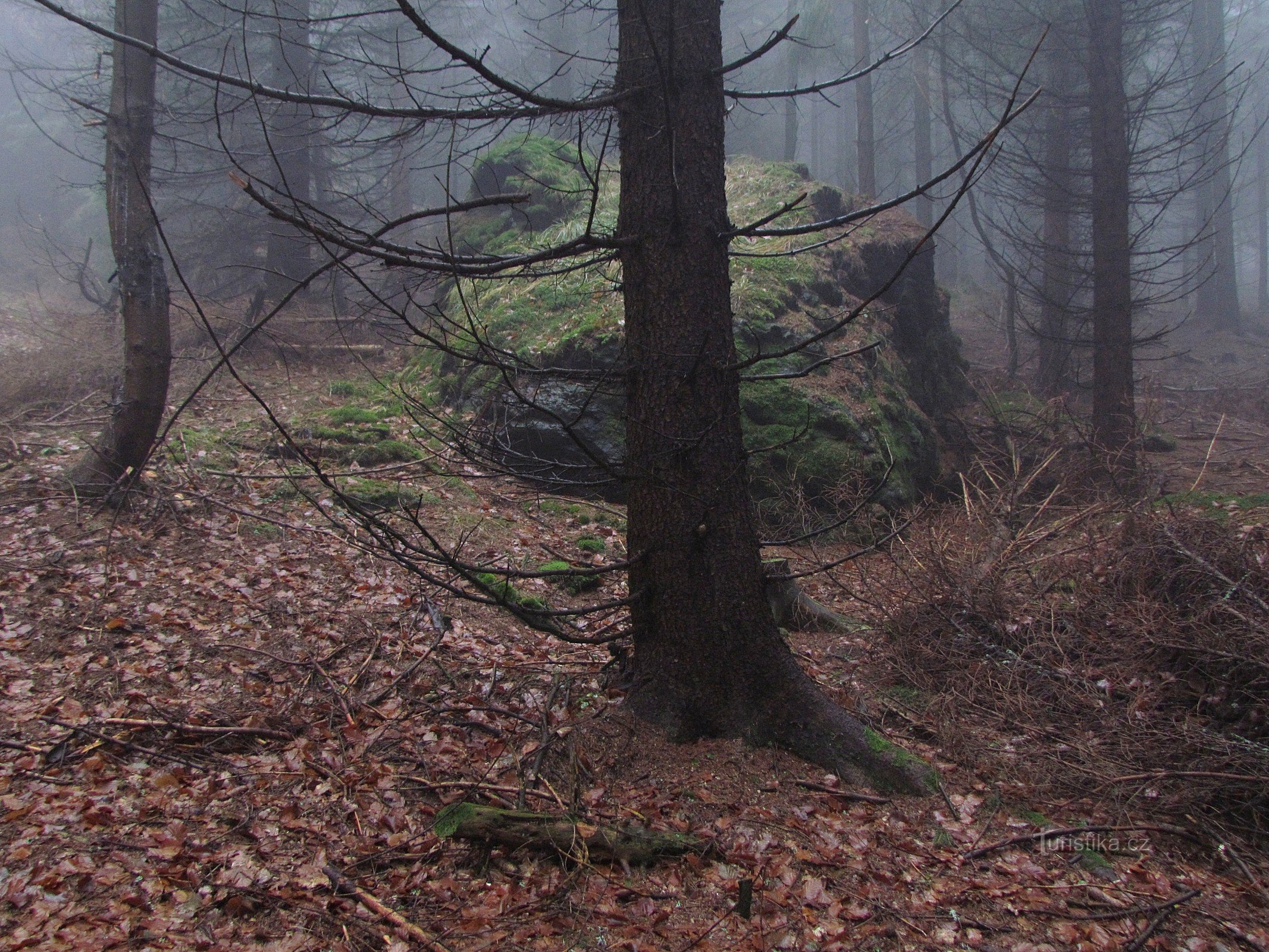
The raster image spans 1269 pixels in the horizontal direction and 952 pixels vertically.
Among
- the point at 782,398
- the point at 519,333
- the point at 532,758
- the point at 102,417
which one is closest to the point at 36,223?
the point at 102,417

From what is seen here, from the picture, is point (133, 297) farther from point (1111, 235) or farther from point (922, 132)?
point (922, 132)

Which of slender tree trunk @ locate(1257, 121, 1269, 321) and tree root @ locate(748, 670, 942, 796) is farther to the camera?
slender tree trunk @ locate(1257, 121, 1269, 321)

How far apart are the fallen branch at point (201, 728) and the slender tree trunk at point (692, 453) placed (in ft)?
6.23

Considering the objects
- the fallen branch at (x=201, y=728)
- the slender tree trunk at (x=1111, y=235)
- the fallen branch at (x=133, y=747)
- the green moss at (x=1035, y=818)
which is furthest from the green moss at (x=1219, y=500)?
the fallen branch at (x=133, y=747)

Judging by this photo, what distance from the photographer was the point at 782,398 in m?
8.56

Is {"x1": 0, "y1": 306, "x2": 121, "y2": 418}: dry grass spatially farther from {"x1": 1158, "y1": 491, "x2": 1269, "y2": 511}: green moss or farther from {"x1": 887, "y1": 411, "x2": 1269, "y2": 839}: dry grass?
{"x1": 1158, "y1": 491, "x2": 1269, "y2": 511}: green moss

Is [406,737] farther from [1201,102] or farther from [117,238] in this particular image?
[1201,102]

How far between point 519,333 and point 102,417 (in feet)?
15.9

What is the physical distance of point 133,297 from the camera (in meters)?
5.96

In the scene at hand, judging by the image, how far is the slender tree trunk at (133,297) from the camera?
5910 mm

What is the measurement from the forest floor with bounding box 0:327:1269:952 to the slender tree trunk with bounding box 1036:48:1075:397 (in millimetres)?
7484

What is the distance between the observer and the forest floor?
2.81 m

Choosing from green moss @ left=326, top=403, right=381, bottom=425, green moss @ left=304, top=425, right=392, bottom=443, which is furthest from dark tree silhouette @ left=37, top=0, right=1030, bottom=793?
green moss @ left=326, top=403, right=381, bottom=425

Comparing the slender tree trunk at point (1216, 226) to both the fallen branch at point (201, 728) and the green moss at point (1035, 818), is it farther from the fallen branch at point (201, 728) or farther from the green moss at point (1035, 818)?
the fallen branch at point (201, 728)
